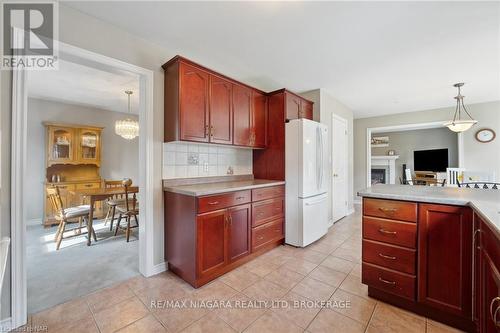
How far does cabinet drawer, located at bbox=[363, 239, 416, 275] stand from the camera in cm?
161

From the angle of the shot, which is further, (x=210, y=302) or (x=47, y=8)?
(x=210, y=302)

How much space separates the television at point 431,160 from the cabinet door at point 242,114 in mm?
6734

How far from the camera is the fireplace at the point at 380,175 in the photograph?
23.7 feet

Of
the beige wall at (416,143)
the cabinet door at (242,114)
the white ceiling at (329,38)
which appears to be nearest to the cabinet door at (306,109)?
the white ceiling at (329,38)

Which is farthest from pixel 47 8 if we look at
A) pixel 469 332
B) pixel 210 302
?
pixel 469 332

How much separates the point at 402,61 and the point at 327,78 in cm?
93

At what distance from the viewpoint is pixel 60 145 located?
422 cm

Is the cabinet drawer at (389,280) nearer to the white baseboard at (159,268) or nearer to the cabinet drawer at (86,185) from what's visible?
the white baseboard at (159,268)

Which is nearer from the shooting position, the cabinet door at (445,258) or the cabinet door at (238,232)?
the cabinet door at (445,258)

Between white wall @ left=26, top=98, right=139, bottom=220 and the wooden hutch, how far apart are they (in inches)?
6.0

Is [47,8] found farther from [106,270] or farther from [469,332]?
[469,332]

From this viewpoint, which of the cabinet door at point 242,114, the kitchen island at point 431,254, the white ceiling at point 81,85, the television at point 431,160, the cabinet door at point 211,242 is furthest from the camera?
the television at point 431,160

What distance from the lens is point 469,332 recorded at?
4.73ft

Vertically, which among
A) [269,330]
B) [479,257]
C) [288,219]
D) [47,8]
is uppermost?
[47,8]
